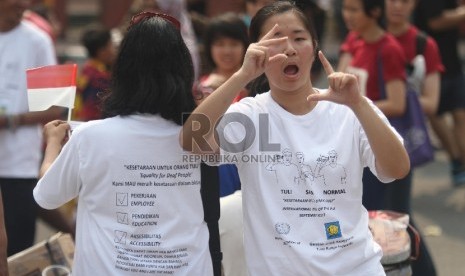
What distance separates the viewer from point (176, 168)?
3.40m

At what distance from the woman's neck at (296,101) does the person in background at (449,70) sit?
4638 mm

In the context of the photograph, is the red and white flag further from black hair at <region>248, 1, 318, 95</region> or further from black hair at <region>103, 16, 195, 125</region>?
black hair at <region>248, 1, 318, 95</region>

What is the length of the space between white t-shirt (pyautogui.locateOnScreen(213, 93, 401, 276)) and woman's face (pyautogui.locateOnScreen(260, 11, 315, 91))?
10 centimetres

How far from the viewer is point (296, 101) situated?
138 inches

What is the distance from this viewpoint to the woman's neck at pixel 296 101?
349 centimetres

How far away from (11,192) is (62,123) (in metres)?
1.79

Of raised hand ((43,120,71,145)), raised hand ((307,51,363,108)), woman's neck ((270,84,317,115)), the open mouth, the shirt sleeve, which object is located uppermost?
the open mouth

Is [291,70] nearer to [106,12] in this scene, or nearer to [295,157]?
[295,157]

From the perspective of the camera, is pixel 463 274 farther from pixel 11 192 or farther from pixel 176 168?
pixel 176 168

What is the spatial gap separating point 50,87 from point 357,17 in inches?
87.5

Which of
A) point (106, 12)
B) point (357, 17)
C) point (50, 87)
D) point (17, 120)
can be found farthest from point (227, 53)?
point (106, 12)

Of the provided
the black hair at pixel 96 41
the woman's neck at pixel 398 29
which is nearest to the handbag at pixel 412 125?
the woman's neck at pixel 398 29

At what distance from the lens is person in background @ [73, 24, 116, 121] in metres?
7.00

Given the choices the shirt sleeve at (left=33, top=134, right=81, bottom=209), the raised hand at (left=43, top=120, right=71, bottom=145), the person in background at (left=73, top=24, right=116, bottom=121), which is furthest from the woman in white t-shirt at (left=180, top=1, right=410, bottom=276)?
the person in background at (left=73, top=24, right=116, bottom=121)
